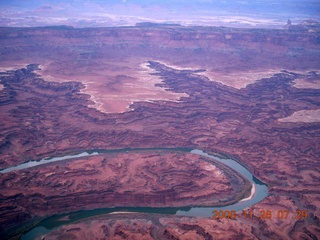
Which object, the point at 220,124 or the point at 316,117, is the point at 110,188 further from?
the point at 316,117

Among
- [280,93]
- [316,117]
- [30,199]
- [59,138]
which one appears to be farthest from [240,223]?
[280,93]

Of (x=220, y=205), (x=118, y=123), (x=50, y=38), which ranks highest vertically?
(x=50, y=38)
